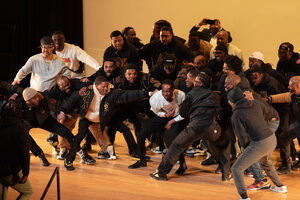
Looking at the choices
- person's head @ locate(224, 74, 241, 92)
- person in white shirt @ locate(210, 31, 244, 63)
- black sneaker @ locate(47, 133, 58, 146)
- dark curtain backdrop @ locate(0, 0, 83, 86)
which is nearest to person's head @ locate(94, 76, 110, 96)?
black sneaker @ locate(47, 133, 58, 146)

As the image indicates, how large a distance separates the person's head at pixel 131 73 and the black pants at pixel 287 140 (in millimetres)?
2040

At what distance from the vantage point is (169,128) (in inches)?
267

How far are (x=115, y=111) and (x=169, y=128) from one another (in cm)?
83

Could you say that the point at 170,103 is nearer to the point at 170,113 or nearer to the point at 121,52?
the point at 170,113

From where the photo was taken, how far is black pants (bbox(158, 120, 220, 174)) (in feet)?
20.4

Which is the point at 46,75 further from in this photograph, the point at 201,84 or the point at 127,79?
the point at 201,84

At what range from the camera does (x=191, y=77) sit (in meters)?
6.80

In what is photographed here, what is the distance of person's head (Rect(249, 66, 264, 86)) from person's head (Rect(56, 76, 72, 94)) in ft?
7.81

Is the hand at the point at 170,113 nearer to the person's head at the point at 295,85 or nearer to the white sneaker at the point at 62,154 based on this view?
the person's head at the point at 295,85

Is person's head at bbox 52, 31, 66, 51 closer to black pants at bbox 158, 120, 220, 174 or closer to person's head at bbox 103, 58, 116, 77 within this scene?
person's head at bbox 103, 58, 116, 77

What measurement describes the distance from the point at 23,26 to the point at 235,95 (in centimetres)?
624

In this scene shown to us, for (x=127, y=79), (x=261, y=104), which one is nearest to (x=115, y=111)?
(x=127, y=79)

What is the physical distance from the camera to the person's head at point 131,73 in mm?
7160

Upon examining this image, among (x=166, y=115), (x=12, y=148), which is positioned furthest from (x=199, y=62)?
(x=12, y=148)
